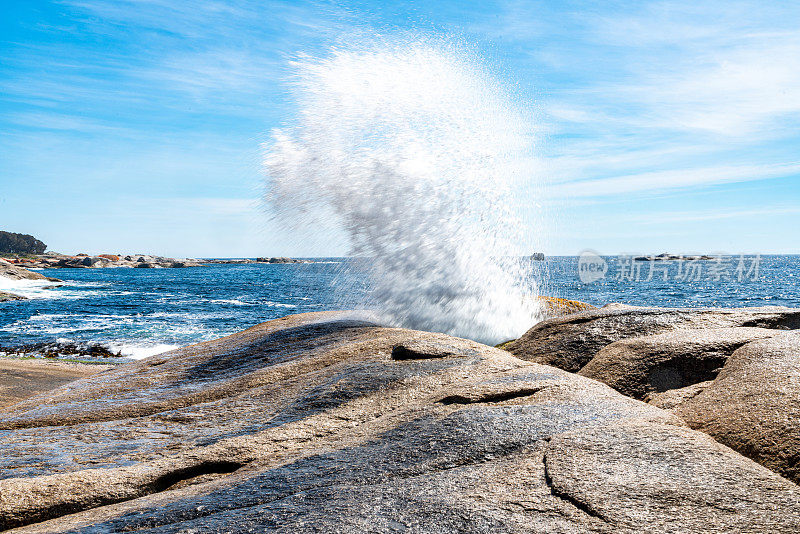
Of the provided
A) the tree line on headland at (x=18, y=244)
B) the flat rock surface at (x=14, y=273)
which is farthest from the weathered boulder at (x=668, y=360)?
the tree line on headland at (x=18, y=244)

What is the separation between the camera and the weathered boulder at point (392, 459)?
262cm

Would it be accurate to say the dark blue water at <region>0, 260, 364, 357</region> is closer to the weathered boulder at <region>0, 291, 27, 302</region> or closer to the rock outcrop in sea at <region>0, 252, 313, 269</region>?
the weathered boulder at <region>0, 291, 27, 302</region>

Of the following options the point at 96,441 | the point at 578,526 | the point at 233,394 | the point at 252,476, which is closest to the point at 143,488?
the point at 252,476

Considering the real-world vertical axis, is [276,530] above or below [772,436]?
below

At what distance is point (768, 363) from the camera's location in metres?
3.93

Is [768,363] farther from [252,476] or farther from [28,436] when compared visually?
[28,436]

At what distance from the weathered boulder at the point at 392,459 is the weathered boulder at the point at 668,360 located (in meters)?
0.62

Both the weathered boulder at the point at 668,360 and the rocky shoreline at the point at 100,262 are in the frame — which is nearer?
the weathered boulder at the point at 668,360

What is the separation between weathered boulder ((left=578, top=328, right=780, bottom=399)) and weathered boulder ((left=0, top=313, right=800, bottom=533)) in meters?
0.62

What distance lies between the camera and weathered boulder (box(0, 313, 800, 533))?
8.61 ft

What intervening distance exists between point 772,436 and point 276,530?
2801 mm

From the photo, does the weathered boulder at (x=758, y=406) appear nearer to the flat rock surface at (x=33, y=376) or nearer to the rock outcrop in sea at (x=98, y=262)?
the flat rock surface at (x=33, y=376)
